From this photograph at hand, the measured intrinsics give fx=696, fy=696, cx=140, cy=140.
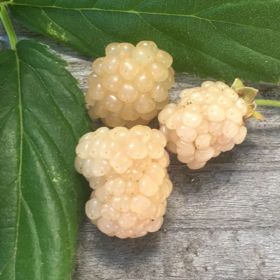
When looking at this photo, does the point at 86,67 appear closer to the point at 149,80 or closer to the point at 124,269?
the point at 149,80

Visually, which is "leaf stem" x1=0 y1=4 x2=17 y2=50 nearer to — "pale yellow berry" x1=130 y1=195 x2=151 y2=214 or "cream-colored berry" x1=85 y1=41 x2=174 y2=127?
"cream-colored berry" x1=85 y1=41 x2=174 y2=127

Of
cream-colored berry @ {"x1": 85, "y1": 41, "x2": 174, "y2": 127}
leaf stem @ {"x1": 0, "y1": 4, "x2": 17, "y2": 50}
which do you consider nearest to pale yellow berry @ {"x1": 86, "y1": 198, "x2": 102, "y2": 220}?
cream-colored berry @ {"x1": 85, "y1": 41, "x2": 174, "y2": 127}

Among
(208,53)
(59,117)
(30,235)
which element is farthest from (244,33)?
(30,235)

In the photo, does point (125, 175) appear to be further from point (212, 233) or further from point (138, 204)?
point (212, 233)

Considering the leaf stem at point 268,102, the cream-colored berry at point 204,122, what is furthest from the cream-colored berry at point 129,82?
the leaf stem at point 268,102

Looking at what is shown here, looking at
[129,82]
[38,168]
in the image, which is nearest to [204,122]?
Result: [129,82]

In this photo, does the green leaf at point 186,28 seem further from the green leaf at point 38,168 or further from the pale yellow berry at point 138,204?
the pale yellow berry at point 138,204
